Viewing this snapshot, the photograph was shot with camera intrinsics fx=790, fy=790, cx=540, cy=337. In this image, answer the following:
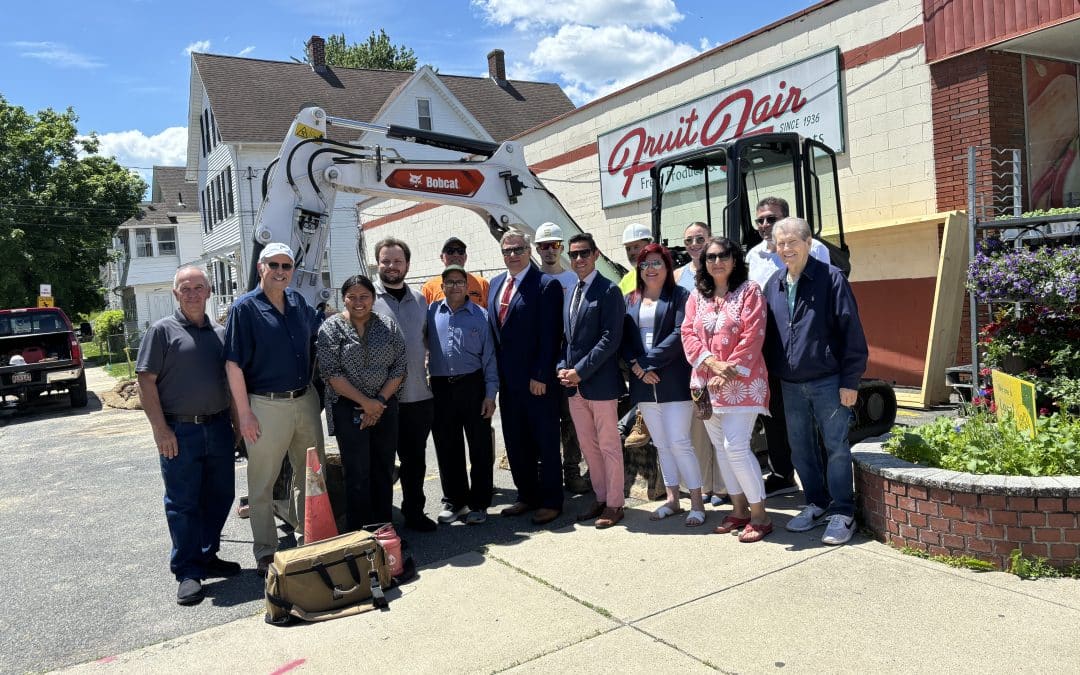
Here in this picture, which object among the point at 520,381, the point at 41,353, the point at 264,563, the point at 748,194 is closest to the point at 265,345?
the point at 264,563

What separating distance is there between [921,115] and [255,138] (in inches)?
899

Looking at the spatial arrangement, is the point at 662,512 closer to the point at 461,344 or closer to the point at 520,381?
the point at 520,381

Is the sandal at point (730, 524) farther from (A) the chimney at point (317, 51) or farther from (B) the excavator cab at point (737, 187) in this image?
(A) the chimney at point (317, 51)

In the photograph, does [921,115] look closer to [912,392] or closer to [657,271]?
[912,392]

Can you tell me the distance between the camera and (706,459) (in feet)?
19.4

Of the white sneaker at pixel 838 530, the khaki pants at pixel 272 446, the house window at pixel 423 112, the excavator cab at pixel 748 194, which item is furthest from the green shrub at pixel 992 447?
the house window at pixel 423 112

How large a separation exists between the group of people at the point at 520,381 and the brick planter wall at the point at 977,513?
34cm

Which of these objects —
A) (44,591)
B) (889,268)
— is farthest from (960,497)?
(889,268)

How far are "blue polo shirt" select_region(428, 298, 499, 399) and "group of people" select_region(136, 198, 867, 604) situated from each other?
Answer: 0.01m

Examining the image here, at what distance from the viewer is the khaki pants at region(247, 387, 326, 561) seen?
5051 millimetres

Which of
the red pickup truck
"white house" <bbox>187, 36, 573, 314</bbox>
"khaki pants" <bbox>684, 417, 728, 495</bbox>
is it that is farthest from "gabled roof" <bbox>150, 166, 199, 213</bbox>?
"khaki pants" <bbox>684, 417, 728, 495</bbox>

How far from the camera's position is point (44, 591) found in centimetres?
516

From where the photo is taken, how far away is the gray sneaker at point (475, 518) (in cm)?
587

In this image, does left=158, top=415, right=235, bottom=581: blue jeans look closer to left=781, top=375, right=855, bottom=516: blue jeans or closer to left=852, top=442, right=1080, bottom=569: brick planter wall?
left=781, top=375, right=855, bottom=516: blue jeans
